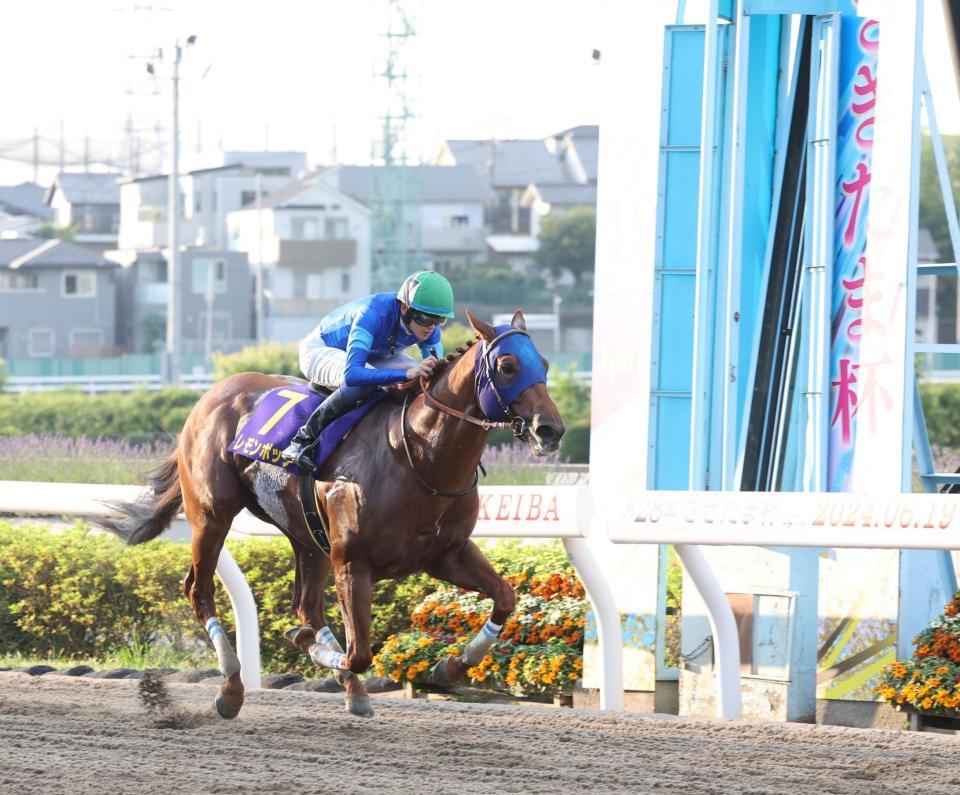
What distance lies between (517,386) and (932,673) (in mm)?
1828

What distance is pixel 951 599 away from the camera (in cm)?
598

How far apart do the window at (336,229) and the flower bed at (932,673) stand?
62143 millimetres

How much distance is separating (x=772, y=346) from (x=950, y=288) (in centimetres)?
6559

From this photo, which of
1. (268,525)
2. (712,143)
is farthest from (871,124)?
(268,525)

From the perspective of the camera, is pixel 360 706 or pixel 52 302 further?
pixel 52 302

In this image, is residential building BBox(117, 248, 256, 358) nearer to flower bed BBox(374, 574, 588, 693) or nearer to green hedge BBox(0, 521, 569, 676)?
green hedge BBox(0, 521, 569, 676)

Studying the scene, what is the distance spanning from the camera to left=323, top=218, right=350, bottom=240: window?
66.9 m

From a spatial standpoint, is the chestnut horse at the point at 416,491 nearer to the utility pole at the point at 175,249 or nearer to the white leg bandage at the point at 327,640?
the white leg bandage at the point at 327,640

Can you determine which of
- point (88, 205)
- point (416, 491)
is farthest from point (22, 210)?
point (416, 491)

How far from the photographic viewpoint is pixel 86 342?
60312mm

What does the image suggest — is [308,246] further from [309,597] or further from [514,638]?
[309,597]

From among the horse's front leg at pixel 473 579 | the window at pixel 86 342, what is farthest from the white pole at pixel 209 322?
the horse's front leg at pixel 473 579

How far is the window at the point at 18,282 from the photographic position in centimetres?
5903

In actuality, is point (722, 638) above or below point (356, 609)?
below
